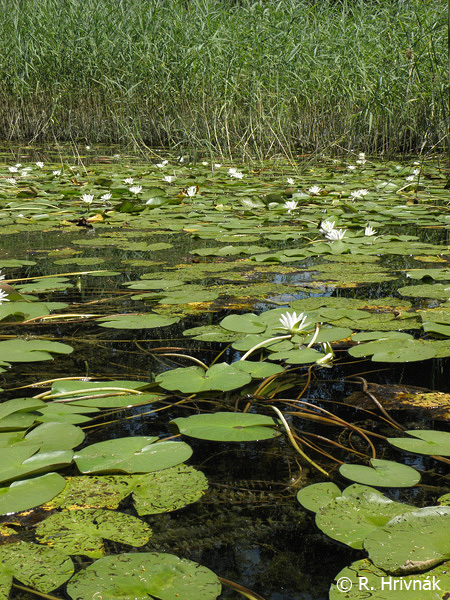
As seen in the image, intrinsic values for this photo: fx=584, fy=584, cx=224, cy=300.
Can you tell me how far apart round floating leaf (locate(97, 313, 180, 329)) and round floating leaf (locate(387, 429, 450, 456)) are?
2.30ft

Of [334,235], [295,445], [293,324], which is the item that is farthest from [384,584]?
[334,235]

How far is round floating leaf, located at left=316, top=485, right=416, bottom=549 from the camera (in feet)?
2.28

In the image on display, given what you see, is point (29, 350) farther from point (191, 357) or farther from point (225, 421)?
point (225, 421)

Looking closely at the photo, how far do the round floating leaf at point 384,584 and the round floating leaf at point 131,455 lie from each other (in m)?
0.30

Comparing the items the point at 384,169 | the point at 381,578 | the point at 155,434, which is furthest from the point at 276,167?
the point at 381,578

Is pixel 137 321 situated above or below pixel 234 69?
below

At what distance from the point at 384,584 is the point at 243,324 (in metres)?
0.85

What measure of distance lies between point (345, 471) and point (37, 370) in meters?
0.70

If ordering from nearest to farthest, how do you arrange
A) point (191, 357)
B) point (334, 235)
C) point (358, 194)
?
point (191, 357) → point (334, 235) → point (358, 194)

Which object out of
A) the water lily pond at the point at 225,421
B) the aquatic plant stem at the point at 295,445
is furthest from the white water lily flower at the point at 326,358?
the aquatic plant stem at the point at 295,445

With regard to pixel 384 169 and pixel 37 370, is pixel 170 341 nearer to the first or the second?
pixel 37 370

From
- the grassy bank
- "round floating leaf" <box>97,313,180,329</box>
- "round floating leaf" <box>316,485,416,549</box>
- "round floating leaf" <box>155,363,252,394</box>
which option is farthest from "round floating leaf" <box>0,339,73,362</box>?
the grassy bank

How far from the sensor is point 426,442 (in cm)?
89

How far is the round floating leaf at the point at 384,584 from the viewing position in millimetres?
586
